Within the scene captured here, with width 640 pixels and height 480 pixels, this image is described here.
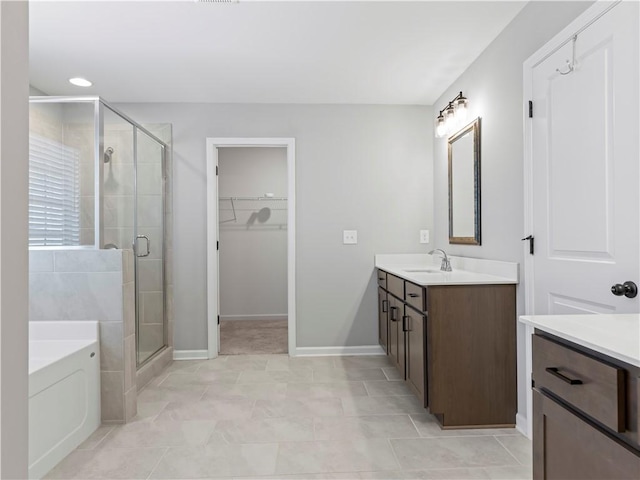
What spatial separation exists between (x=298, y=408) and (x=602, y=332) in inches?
74.0

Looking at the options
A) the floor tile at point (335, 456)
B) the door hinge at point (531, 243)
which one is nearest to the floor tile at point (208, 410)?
the floor tile at point (335, 456)

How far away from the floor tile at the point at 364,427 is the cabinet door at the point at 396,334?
39 cm

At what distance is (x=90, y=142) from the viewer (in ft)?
7.70

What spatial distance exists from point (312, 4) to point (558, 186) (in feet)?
5.24

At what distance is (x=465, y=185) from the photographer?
279cm

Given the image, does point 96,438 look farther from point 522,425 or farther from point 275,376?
point 522,425

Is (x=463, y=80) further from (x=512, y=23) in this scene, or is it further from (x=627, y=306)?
(x=627, y=306)

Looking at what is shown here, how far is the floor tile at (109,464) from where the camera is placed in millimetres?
1715

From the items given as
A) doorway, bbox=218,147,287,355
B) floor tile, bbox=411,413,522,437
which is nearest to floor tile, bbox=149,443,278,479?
floor tile, bbox=411,413,522,437

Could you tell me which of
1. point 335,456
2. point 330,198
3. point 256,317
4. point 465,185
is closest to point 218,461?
point 335,456

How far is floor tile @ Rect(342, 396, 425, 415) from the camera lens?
231 centimetres

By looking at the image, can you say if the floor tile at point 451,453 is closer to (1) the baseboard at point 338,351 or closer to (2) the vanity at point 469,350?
(2) the vanity at point 469,350

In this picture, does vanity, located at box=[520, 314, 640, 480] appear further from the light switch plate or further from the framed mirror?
the light switch plate

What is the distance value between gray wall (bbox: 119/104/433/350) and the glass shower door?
0.15 m
